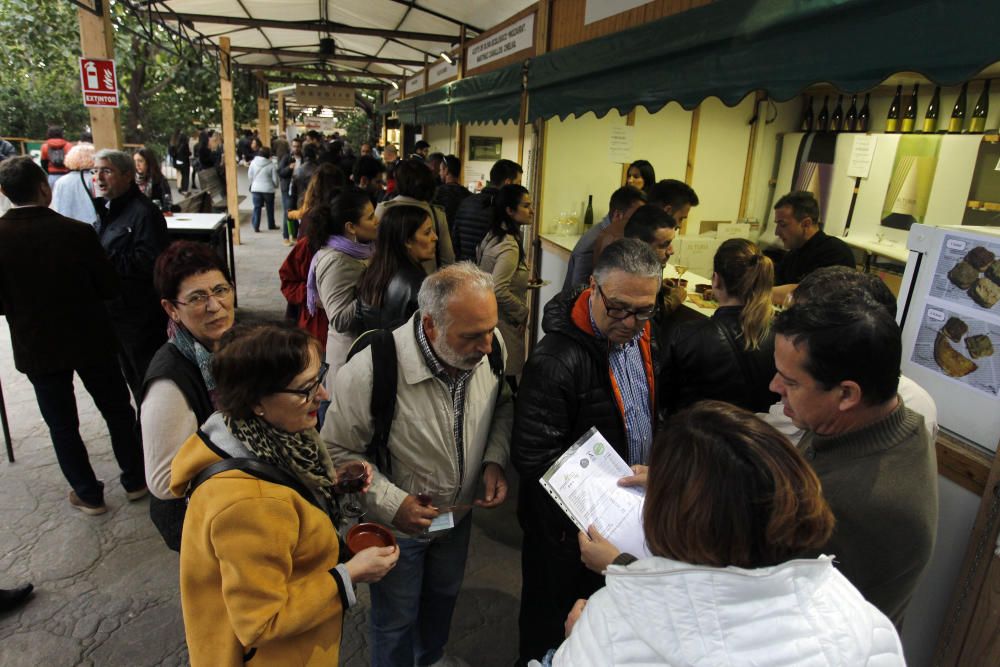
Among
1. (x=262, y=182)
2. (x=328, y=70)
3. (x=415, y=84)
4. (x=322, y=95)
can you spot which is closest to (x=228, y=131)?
(x=262, y=182)

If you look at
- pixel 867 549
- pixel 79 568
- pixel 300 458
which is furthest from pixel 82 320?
pixel 867 549

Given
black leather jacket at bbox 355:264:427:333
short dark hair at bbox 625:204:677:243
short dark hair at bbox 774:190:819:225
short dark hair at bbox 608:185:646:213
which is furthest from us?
short dark hair at bbox 608:185:646:213

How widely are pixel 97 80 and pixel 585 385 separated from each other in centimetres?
597

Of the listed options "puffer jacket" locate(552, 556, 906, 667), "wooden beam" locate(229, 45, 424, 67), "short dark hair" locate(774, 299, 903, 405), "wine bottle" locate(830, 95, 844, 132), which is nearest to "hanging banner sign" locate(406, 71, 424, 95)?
"wooden beam" locate(229, 45, 424, 67)

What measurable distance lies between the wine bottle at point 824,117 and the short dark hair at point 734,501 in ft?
21.0

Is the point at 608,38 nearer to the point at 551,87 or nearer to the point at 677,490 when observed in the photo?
the point at 551,87

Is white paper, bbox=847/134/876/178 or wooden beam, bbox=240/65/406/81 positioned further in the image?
wooden beam, bbox=240/65/406/81

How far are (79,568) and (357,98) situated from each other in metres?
21.2

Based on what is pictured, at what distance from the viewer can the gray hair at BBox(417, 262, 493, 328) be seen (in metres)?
1.85

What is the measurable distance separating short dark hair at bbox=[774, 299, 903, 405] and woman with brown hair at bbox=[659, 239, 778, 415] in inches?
36.4

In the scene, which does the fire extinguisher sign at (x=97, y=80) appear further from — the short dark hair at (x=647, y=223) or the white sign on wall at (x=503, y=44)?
the short dark hair at (x=647, y=223)

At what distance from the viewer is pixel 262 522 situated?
1346 millimetres

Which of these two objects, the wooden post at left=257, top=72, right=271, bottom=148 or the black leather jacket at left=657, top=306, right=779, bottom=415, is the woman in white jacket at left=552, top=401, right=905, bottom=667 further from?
the wooden post at left=257, top=72, right=271, bottom=148

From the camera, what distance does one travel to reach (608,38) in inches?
138
